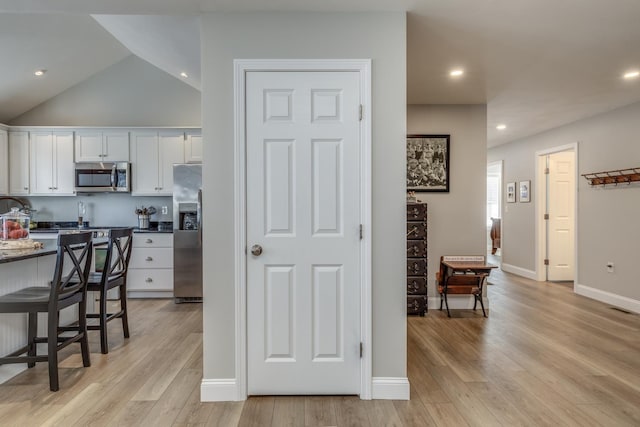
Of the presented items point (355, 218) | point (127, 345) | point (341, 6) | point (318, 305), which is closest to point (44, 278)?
point (127, 345)

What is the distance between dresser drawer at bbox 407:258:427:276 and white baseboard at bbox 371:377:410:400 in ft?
5.92

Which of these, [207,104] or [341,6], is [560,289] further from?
[207,104]

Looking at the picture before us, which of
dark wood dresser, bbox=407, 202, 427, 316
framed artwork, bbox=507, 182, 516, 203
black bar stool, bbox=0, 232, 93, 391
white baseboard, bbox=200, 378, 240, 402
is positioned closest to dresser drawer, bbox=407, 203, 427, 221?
dark wood dresser, bbox=407, 202, 427, 316

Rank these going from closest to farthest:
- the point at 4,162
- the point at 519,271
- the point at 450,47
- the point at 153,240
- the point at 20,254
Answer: the point at 20,254 → the point at 450,47 → the point at 153,240 → the point at 4,162 → the point at 519,271

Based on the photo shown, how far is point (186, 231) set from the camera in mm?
4629

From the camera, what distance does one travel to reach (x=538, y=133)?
6035 mm

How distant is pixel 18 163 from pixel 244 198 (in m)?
4.75

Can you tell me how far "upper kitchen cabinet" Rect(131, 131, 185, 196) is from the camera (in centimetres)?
511

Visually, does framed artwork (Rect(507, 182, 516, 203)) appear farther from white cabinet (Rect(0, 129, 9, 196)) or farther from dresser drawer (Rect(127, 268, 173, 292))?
white cabinet (Rect(0, 129, 9, 196))

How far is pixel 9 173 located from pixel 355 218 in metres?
5.43

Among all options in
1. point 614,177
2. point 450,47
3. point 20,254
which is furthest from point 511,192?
point 20,254

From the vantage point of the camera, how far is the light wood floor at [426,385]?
2.08 metres

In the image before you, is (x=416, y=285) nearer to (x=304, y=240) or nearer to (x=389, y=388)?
(x=389, y=388)

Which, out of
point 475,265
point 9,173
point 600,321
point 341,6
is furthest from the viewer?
point 9,173
